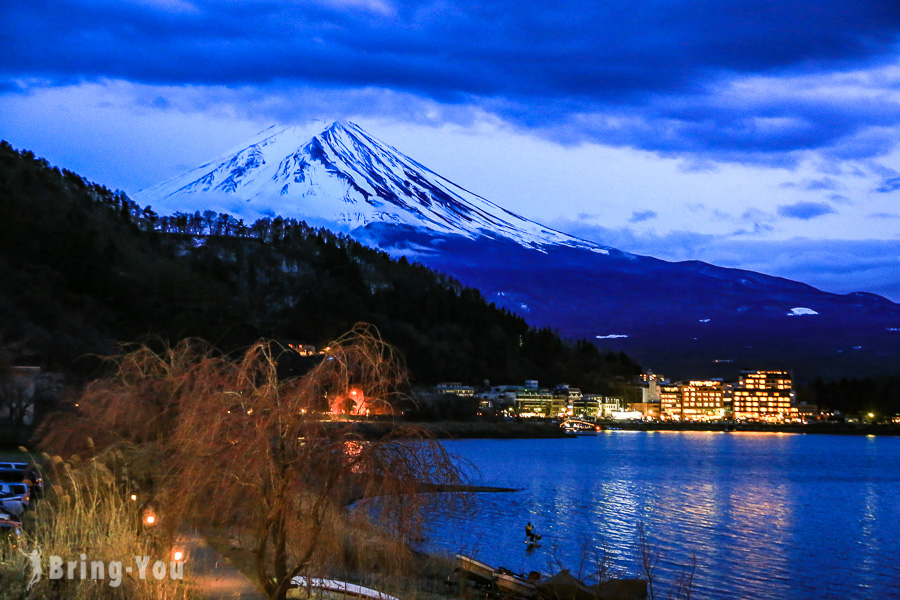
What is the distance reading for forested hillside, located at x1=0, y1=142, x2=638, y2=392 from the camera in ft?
167

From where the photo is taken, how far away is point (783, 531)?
2758 centimetres

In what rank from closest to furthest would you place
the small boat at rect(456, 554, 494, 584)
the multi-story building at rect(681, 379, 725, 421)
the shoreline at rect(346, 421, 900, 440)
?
the small boat at rect(456, 554, 494, 584) → the shoreline at rect(346, 421, 900, 440) → the multi-story building at rect(681, 379, 725, 421)

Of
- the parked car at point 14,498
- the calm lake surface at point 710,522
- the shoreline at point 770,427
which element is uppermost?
the parked car at point 14,498

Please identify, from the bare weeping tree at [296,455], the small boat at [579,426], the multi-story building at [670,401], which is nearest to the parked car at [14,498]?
the bare weeping tree at [296,455]

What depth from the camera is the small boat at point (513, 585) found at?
557 inches

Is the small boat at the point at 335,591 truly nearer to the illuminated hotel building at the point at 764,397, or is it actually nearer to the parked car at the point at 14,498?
the parked car at the point at 14,498

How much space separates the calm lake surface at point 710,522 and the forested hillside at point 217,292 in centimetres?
1167

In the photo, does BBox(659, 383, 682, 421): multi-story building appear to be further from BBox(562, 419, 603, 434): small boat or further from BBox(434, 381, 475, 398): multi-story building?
BBox(434, 381, 475, 398): multi-story building

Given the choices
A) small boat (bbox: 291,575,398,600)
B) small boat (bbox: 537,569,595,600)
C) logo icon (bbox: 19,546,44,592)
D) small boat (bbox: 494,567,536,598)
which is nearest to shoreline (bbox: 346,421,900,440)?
small boat (bbox: 494,567,536,598)

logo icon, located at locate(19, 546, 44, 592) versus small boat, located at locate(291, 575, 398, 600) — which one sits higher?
logo icon, located at locate(19, 546, 44, 592)

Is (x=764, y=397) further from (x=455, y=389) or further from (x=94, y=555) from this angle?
(x=94, y=555)

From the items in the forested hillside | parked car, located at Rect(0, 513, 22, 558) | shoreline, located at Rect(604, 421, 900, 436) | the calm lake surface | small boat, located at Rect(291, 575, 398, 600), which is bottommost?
the calm lake surface

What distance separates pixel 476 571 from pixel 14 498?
8.10 metres

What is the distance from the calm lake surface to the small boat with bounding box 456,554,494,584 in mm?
1777
